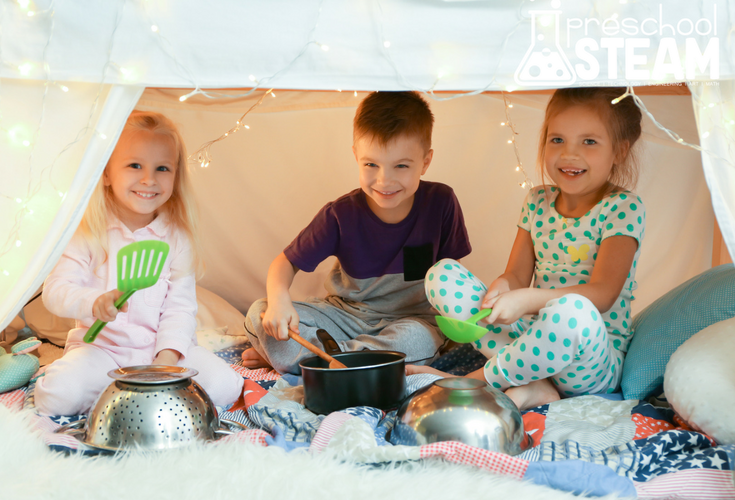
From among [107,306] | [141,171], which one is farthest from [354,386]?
[141,171]

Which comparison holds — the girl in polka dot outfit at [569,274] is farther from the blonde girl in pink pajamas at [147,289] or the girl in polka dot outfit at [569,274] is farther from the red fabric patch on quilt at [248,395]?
the blonde girl in pink pajamas at [147,289]

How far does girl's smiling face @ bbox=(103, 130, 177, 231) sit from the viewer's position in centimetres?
120

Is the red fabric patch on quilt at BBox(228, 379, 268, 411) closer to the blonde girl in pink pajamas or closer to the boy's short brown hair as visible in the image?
the blonde girl in pink pajamas

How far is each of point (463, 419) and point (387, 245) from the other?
697 millimetres

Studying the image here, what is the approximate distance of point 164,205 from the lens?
131cm

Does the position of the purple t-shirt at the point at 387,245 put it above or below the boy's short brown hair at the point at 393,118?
below

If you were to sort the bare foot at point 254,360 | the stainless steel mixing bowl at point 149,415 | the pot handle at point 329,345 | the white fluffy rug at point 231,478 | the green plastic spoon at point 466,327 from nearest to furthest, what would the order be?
the white fluffy rug at point 231,478
the stainless steel mixing bowl at point 149,415
the green plastic spoon at point 466,327
the pot handle at point 329,345
the bare foot at point 254,360

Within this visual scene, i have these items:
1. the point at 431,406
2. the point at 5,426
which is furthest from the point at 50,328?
the point at 431,406

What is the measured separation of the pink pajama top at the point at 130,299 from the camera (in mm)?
1126

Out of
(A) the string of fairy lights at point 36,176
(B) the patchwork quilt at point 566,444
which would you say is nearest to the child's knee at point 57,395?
(B) the patchwork quilt at point 566,444

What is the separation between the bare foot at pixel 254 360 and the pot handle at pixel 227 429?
0.42 metres

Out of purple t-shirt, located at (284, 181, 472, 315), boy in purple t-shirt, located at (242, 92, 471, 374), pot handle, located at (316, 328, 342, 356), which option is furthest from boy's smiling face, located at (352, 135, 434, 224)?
pot handle, located at (316, 328, 342, 356)

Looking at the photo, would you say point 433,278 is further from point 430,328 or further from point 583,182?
point 583,182

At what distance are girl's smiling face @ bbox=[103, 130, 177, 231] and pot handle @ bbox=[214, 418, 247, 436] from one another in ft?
1.62
